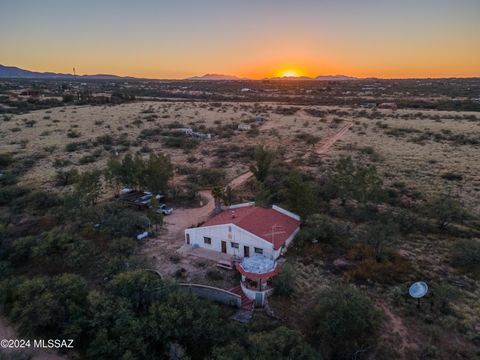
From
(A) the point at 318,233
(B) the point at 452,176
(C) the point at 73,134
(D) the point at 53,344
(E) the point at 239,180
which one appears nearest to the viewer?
(D) the point at 53,344

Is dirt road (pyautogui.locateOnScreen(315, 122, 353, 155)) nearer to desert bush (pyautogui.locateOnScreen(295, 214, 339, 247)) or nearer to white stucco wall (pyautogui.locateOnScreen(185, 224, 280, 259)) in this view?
desert bush (pyautogui.locateOnScreen(295, 214, 339, 247))

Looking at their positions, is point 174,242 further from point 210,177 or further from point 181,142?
point 181,142

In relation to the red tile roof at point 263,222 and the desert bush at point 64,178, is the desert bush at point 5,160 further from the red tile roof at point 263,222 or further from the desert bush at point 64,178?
the red tile roof at point 263,222

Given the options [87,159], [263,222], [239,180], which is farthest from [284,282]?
[87,159]

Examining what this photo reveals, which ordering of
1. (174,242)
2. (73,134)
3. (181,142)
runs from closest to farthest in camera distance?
1. (174,242)
2. (181,142)
3. (73,134)

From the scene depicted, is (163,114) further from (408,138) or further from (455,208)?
(455,208)

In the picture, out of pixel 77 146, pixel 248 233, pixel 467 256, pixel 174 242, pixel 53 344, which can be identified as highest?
pixel 248 233

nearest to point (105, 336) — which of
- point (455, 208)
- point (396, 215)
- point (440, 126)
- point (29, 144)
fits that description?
point (396, 215)

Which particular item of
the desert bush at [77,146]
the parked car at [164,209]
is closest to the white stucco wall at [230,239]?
the parked car at [164,209]
